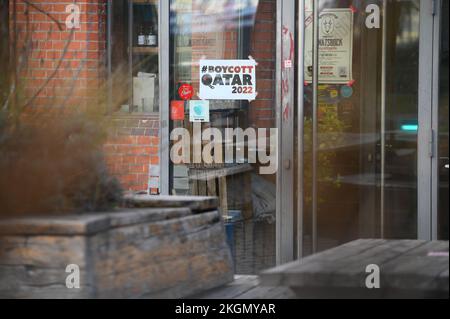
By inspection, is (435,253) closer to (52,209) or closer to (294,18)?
(52,209)

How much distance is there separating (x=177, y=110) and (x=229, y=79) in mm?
457

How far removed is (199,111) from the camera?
6320 mm

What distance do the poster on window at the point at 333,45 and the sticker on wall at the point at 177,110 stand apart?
0.95m

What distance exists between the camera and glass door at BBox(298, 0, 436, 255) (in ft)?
19.6

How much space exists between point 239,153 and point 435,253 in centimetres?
311

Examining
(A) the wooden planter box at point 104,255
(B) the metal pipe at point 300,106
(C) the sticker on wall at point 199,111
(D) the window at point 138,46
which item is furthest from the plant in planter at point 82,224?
(D) the window at point 138,46

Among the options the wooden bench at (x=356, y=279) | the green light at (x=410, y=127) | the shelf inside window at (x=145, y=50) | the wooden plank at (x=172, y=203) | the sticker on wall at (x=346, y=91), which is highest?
the shelf inside window at (x=145, y=50)

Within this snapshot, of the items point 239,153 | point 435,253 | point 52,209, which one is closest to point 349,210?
point 239,153

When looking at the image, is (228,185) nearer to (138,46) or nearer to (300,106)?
(300,106)

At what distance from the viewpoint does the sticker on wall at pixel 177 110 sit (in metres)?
6.36

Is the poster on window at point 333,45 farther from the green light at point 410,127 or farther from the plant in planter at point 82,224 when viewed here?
the plant in planter at point 82,224

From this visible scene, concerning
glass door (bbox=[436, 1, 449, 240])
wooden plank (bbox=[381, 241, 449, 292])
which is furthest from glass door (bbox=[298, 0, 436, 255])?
wooden plank (bbox=[381, 241, 449, 292])

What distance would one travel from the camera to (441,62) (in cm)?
589

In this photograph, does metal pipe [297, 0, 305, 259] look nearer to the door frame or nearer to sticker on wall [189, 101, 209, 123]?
sticker on wall [189, 101, 209, 123]
